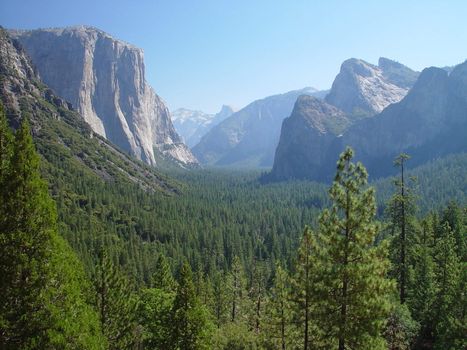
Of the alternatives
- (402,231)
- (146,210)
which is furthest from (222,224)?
(402,231)

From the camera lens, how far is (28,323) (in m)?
17.2

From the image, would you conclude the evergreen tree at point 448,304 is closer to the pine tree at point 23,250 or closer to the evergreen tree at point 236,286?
the pine tree at point 23,250

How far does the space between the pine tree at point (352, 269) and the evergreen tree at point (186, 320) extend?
482 inches

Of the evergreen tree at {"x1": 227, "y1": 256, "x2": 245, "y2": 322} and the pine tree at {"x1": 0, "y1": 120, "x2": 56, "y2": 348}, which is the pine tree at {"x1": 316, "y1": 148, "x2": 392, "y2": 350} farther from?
the evergreen tree at {"x1": 227, "y1": 256, "x2": 245, "y2": 322}

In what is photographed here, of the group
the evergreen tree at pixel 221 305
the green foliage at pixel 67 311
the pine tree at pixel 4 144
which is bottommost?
the evergreen tree at pixel 221 305

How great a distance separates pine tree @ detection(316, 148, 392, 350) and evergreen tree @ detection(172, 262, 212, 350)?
40.2ft

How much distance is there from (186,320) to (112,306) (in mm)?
10394

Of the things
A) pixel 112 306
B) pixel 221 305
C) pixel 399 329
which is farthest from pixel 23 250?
pixel 221 305

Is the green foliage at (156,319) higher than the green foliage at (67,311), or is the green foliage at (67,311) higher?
the green foliage at (67,311)

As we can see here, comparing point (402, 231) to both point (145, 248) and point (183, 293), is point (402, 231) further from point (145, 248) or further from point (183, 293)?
point (145, 248)

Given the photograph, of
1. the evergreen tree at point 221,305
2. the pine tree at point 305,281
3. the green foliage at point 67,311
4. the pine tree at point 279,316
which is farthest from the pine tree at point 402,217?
the evergreen tree at point 221,305

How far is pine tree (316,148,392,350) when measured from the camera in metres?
20.7

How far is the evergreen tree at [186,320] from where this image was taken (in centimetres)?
3111

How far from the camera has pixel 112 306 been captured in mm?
38062
